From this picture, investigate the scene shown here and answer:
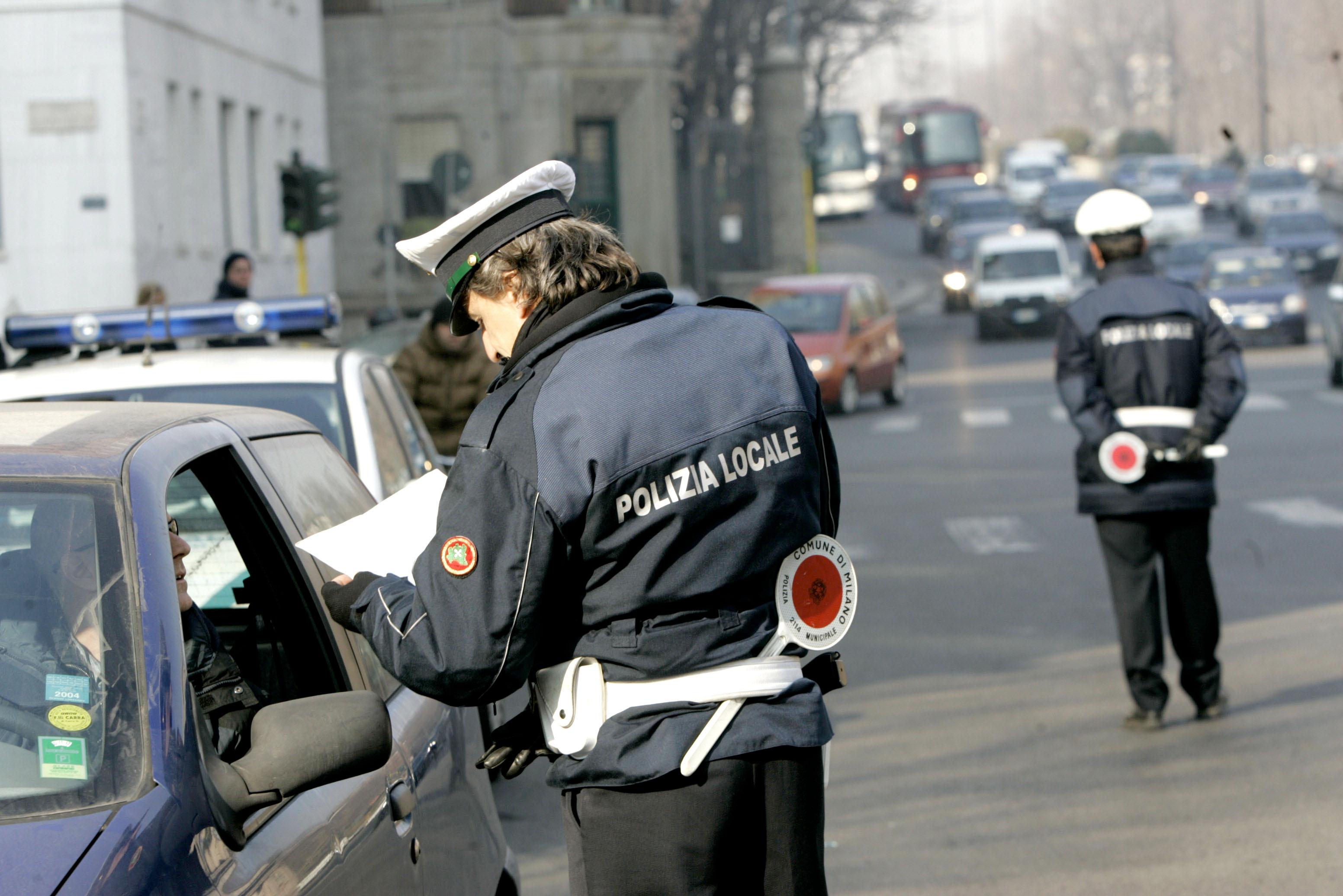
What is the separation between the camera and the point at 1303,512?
44.7 feet

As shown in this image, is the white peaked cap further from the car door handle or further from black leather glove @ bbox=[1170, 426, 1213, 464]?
black leather glove @ bbox=[1170, 426, 1213, 464]

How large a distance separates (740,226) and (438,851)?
41377 millimetres

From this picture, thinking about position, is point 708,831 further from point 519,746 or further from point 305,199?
point 305,199

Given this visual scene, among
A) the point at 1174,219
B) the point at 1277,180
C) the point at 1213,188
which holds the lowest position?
the point at 1174,219

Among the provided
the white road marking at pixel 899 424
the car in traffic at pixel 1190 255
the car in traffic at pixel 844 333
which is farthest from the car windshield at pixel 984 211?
the white road marking at pixel 899 424

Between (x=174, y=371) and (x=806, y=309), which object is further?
(x=806, y=309)

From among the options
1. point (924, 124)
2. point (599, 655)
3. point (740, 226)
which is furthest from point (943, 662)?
point (924, 124)

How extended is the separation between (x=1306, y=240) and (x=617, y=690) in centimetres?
4451

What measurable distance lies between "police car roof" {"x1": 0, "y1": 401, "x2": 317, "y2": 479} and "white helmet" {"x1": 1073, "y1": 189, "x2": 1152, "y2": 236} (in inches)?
179

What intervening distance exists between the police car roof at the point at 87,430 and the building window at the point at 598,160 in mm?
38217

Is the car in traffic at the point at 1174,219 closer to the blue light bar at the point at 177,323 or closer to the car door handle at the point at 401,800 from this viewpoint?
the blue light bar at the point at 177,323

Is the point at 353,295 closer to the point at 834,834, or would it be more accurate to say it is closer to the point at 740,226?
the point at 740,226

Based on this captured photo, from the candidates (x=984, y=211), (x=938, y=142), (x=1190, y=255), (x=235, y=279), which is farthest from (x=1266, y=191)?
(x=235, y=279)

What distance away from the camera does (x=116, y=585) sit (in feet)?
8.69
